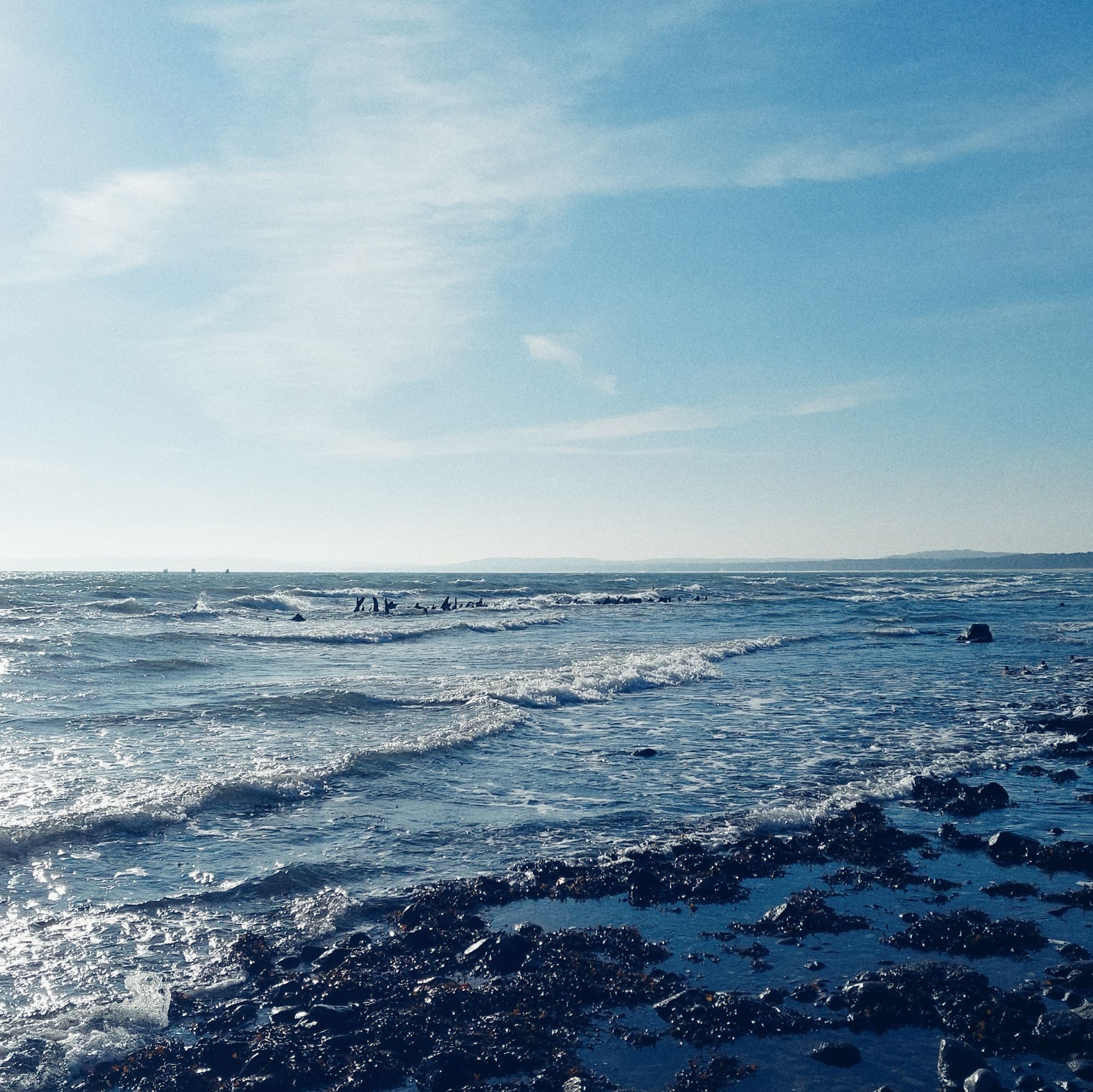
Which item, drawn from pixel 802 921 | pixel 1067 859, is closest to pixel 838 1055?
pixel 802 921

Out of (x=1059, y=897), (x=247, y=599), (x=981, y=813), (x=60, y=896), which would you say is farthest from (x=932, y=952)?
(x=247, y=599)

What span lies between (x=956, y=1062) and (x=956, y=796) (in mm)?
7451

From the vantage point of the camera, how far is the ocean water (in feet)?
27.8

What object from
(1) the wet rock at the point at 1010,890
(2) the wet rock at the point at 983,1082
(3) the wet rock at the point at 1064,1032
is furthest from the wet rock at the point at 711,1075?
(1) the wet rock at the point at 1010,890

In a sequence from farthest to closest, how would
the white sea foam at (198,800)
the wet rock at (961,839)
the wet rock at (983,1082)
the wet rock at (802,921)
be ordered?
1. the white sea foam at (198,800)
2. the wet rock at (961,839)
3. the wet rock at (802,921)
4. the wet rock at (983,1082)

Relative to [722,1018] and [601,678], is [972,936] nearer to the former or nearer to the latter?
[722,1018]

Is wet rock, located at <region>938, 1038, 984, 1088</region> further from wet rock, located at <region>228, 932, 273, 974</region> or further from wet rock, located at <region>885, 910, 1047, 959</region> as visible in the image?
wet rock, located at <region>228, 932, 273, 974</region>

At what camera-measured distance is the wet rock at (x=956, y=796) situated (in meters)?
12.0

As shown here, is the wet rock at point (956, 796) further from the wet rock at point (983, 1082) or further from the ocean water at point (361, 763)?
the wet rock at point (983, 1082)

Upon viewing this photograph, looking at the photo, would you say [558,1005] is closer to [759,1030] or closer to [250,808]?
[759,1030]

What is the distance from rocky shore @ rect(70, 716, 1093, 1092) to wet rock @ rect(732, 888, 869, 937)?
0.10ft

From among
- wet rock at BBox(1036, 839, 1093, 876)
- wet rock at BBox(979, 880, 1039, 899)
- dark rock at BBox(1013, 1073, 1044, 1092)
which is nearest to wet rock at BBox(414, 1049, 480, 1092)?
dark rock at BBox(1013, 1073, 1044, 1092)

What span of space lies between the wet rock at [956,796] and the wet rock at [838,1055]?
675cm

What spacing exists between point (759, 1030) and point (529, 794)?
6878 millimetres
